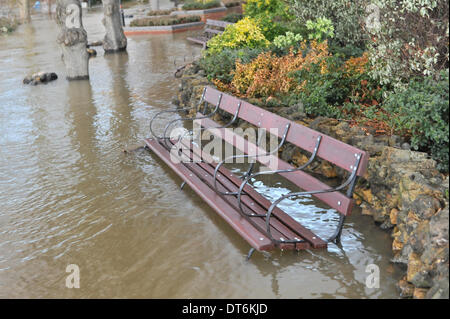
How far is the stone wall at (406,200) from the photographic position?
3637 millimetres

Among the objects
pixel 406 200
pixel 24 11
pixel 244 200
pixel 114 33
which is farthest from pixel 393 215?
pixel 24 11

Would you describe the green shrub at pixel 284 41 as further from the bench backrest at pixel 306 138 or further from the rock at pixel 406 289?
the rock at pixel 406 289

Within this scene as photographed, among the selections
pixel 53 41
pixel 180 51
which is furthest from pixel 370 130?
pixel 53 41

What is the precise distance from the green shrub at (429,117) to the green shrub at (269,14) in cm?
635


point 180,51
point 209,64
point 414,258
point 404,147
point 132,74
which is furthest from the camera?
point 180,51

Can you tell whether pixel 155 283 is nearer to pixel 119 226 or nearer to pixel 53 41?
pixel 119 226

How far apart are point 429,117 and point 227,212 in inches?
82.1

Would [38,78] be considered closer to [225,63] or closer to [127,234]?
[225,63]

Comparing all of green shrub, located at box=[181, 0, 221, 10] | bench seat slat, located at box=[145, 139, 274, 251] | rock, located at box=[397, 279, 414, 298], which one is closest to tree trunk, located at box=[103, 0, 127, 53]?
green shrub, located at box=[181, 0, 221, 10]

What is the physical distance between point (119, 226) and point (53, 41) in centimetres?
1855

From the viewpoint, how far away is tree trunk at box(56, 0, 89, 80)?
12.4 meters

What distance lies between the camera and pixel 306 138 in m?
4.92

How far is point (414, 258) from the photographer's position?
388 cm

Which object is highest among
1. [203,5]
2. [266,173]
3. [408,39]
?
[203,5]
